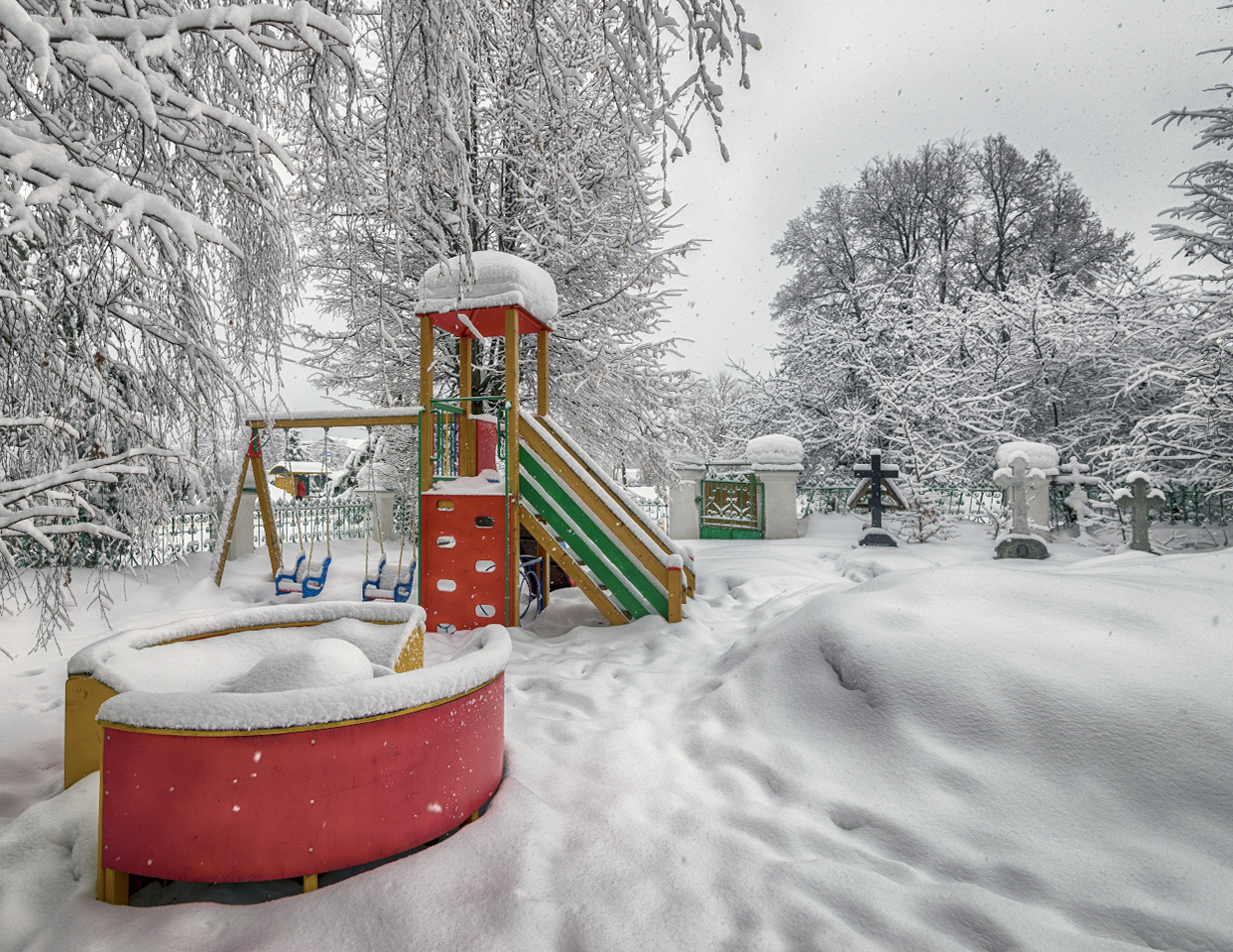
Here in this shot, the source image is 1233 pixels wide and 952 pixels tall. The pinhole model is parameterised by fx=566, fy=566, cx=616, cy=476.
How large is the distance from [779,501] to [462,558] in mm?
7195

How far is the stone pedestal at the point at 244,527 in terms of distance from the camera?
8750mm

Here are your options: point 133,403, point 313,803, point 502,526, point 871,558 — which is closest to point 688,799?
point 313,803

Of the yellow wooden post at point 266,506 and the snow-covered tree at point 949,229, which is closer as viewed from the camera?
the yellow wooden post at point 266,506

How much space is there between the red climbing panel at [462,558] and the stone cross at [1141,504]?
8.62 metres

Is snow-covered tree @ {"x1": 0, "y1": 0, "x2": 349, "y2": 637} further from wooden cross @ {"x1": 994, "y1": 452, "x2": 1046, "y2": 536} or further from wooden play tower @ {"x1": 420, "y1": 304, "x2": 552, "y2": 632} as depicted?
wooden cross @ {"x1": 994, "y1": 452, "x2": 1046, "y2": 536}

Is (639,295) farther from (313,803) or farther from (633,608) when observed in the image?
(313,803)

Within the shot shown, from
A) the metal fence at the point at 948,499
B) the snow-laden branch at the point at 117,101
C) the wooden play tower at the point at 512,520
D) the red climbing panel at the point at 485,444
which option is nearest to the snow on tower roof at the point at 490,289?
the wooden play tower at the point at 512,520

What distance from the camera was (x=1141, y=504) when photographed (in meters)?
7.83

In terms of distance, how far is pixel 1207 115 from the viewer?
780 cm

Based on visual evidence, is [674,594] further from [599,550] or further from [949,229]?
[949,229]

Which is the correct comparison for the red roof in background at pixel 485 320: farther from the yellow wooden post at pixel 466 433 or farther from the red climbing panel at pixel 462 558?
→ the red climbing panel at pixel 462 558

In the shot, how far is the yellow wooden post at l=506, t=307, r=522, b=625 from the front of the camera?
5367 millimetres

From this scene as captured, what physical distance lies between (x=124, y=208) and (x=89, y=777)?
239 centimetres

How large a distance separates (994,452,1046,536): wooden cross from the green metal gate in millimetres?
3963
